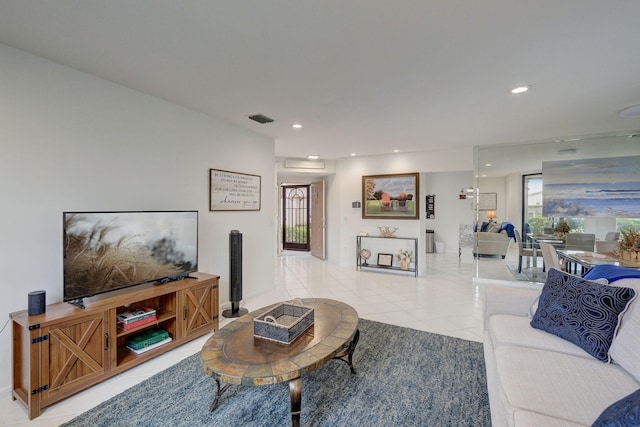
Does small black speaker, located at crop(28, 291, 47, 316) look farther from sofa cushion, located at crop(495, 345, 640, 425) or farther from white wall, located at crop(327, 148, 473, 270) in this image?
white wall, located at crop(327, 148, 473, 270)

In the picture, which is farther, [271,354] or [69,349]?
[69,349]

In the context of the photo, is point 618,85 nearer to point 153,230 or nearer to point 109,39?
point 109,39

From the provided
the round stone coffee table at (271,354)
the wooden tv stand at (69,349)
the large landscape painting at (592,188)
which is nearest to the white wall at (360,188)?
the large landscape painting at (592,188)

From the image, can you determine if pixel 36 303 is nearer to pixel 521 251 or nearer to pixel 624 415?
pixel 624 415

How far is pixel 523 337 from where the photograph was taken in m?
1.84

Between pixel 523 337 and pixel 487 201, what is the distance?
4.72m

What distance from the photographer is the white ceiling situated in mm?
1606

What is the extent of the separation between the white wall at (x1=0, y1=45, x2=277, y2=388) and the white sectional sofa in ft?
10.1

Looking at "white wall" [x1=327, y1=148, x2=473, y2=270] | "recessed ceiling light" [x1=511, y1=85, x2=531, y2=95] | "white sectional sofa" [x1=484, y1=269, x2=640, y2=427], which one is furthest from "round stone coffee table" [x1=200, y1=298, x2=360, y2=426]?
"white wall" [x1=327, y1=148, x2=473, y2=270]

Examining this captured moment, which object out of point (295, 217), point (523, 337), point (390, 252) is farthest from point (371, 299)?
point (295, 217)

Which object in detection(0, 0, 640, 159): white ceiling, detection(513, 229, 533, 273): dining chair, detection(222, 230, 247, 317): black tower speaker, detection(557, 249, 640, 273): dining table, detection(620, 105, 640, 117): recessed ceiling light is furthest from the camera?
detection(513, 229, 533, 273): dining chair

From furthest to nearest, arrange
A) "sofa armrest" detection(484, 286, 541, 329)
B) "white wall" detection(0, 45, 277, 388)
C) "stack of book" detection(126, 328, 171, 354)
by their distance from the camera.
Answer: "stack of book" detection(126, 328, 171, 354) → "sofa armrest" detection(484, 286, 541, 329) → "white wall" detection(0, 45, 277, 388)

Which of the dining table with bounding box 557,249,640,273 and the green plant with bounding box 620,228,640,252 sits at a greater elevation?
the green plant with bounding box 620,228,640,252

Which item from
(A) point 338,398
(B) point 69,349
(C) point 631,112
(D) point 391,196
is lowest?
(A) point 338,398
